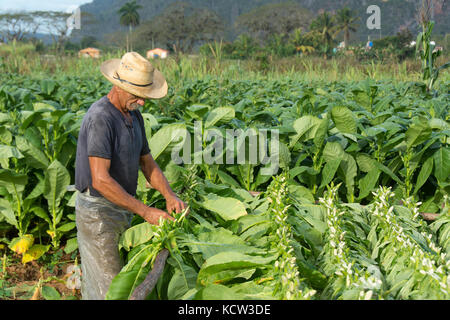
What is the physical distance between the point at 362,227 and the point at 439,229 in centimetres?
41

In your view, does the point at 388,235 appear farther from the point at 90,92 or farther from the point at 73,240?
the point at 90,92

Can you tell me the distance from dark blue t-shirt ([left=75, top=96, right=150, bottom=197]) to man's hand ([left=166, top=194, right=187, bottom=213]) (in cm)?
27

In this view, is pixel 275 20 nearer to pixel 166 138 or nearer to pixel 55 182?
pixel 55 182

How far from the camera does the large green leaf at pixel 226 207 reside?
6.15ft

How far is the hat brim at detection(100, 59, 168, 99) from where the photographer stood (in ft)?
6.24

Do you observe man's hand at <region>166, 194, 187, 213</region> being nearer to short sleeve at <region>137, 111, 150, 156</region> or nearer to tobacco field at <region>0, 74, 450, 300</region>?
tobacco field at <region>0, 74, 450, 300</region>

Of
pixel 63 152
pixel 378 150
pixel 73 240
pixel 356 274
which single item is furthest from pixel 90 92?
pixel 356 274

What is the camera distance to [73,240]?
298cm

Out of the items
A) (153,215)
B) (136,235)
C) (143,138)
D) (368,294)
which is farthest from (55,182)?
(368,294)

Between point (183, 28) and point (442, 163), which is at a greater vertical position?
point (183, 28)

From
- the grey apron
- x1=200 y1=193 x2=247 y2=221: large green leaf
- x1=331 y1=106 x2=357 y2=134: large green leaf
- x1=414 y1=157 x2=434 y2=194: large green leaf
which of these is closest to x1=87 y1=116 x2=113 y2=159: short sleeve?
the grey apron

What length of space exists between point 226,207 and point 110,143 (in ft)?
2.04

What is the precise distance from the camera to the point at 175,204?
190 centimetres
